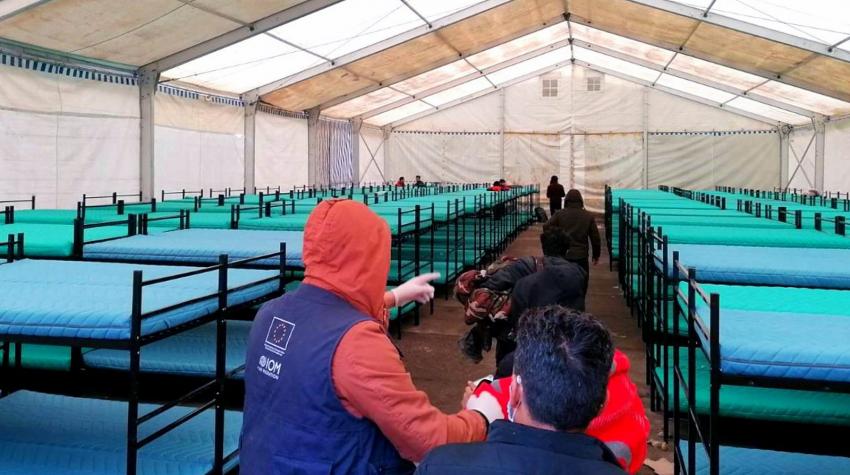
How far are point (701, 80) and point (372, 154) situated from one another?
1087 cm

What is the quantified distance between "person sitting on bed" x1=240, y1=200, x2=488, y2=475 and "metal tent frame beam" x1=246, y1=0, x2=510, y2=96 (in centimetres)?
1290

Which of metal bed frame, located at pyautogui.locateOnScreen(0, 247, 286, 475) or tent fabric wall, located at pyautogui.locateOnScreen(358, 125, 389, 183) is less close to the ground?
tent fabric wall, located at pyautogui.locateOnScreen(358, 125, 389, 183)

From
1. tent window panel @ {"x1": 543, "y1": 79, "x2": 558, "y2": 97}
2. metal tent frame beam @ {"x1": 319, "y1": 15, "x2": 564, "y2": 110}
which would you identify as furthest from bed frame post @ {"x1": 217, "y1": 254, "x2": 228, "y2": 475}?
tent window panel @ {"x1": 543, "y1": 79, "x2": 558, "y2": 97}

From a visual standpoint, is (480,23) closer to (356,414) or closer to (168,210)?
(168,210)

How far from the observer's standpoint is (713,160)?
22.2m

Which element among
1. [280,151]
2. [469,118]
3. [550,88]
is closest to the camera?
[280,151]

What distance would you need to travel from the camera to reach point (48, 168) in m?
10.0

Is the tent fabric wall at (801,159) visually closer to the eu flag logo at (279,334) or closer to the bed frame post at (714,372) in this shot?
the bed frame post at (714,372)

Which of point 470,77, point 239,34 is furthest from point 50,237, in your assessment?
point 470,77

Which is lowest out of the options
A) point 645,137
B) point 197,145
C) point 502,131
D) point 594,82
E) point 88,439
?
point 88,439

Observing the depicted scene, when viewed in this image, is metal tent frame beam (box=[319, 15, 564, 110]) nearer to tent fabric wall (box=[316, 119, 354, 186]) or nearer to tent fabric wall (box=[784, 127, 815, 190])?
tent fabric wall (box=[316, 119, 354, 186])

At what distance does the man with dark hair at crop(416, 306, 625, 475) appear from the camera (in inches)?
51.3

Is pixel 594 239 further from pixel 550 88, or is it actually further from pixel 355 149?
pixel 550 88

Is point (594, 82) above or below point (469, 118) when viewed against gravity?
above
